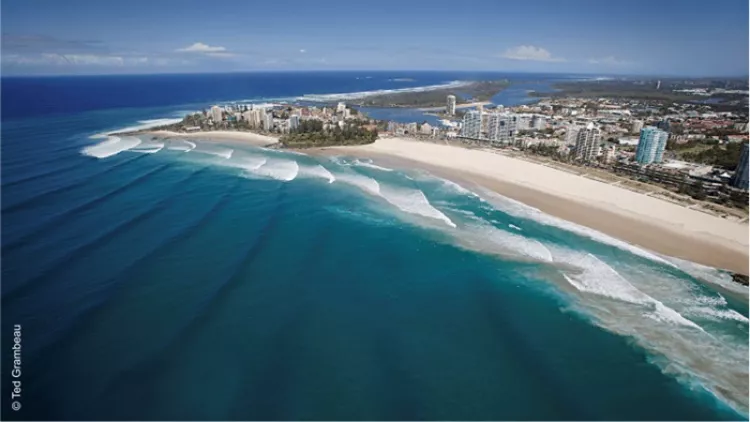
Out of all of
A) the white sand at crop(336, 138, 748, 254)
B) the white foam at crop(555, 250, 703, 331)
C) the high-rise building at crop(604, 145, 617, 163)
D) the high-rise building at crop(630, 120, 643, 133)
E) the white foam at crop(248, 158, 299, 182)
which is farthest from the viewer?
the high-rise building at crop(630, 120, 643, 133)

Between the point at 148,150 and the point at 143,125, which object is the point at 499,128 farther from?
the point at 143,125

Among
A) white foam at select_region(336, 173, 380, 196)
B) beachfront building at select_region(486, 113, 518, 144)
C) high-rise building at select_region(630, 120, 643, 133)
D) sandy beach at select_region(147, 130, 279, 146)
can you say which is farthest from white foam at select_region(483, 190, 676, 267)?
high-rise building at select_region(630, 120, 643, 133)

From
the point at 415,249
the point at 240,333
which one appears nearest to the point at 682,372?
the point at 415,249

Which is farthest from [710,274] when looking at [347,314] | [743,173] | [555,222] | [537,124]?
[537,124]

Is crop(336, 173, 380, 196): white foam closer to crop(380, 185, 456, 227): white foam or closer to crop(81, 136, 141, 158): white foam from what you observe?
crop(380, 185, 456, 227): white foam

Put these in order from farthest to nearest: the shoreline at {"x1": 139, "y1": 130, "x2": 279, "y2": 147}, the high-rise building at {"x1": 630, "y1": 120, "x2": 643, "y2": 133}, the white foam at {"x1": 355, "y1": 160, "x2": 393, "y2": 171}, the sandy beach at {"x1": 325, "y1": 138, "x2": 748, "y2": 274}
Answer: the high-rise building at {"x1": 630, "y1": 120, "x2": 643, "y2": 133}, the shoreline at {"x1": 139, "y1": 130, "x2": 279, "y2": 147}, the white foam at {"x1": 355, "y1": 160, "x2": 393, "y2": 171}, the sandy beach at {"x1": 325, "y1": 138, "x2": 748, "y2": 274}

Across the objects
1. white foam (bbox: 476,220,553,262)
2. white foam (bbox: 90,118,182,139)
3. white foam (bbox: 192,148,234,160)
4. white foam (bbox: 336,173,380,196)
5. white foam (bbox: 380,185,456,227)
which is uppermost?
white foam (bbox: 90,118,182,139)

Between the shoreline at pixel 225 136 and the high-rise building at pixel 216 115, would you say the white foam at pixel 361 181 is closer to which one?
the shoreline at pixel 225 136

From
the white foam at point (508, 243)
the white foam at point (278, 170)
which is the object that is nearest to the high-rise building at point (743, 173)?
the white foam at point (508, 243)
